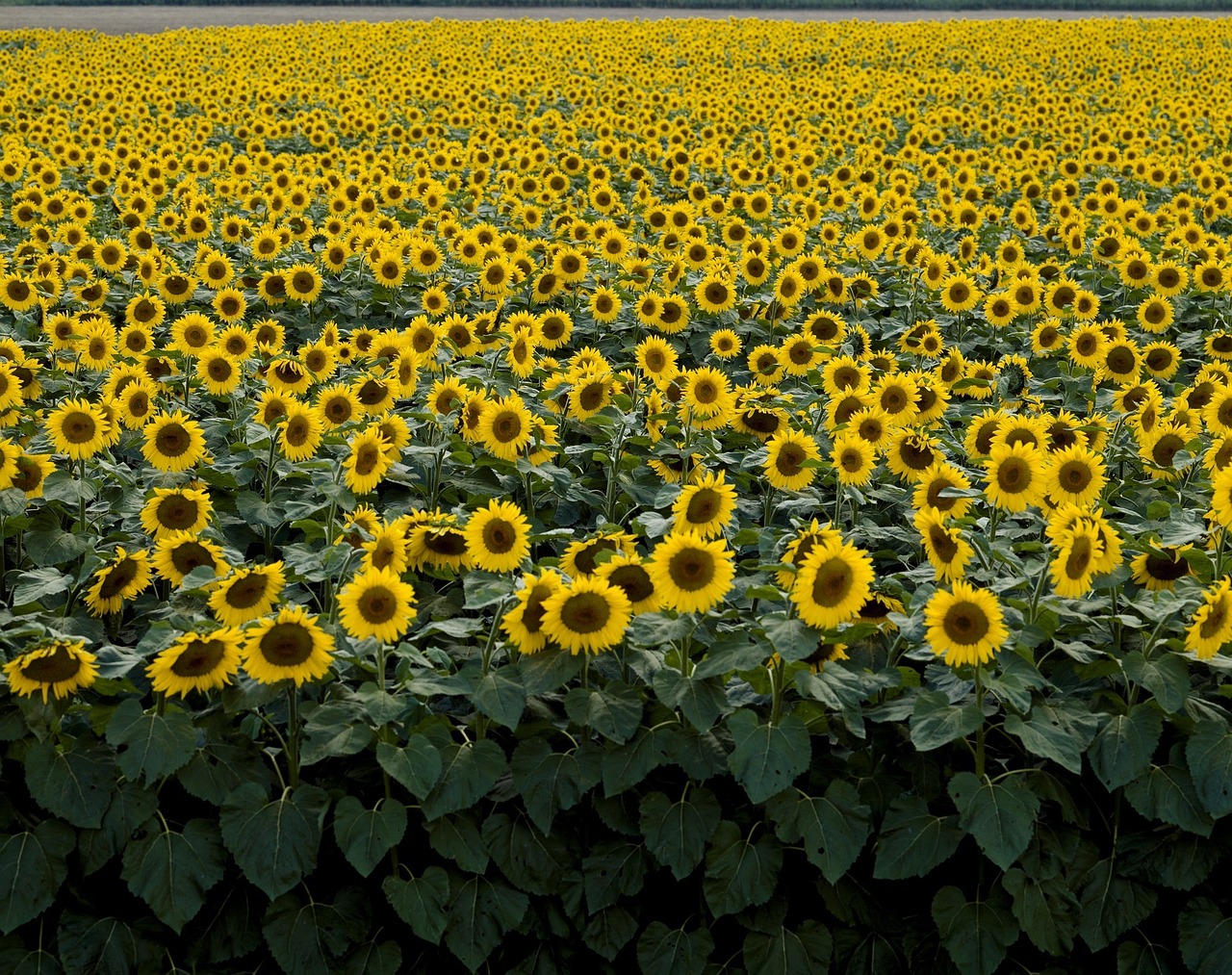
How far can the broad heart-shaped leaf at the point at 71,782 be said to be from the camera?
123 inches

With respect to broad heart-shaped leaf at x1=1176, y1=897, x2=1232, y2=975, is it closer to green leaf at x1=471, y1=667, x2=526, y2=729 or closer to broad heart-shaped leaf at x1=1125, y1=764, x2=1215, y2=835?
broad heart-shaped leaf at x1=1125, y1=764, x2=1215, y2=835

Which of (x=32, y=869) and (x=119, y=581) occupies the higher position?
(x=119, y=581)

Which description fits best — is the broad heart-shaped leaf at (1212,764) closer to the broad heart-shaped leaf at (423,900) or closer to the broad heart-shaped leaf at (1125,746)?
the broad heart-shaped leaf at (1125,746)

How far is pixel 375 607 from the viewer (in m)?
3.24

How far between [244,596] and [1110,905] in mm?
2536

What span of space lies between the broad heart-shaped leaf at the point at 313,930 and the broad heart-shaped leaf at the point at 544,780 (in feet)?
1.83

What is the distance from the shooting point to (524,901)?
10.7 ft

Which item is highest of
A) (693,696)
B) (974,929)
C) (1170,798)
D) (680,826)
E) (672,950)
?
(693,696)

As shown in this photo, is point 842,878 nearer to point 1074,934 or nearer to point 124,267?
point 1074,934

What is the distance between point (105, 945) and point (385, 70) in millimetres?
17674

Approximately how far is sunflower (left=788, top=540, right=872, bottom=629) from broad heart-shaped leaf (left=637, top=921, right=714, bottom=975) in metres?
0.94

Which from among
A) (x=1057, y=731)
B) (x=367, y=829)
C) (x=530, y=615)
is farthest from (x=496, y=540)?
(x=1057, y=731)

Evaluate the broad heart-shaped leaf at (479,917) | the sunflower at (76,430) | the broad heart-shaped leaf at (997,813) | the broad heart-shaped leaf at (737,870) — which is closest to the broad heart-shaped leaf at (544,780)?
the broad heart-shaped leaf at (479,917)

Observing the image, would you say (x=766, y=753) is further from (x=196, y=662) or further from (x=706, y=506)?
(x=196, y=662)
